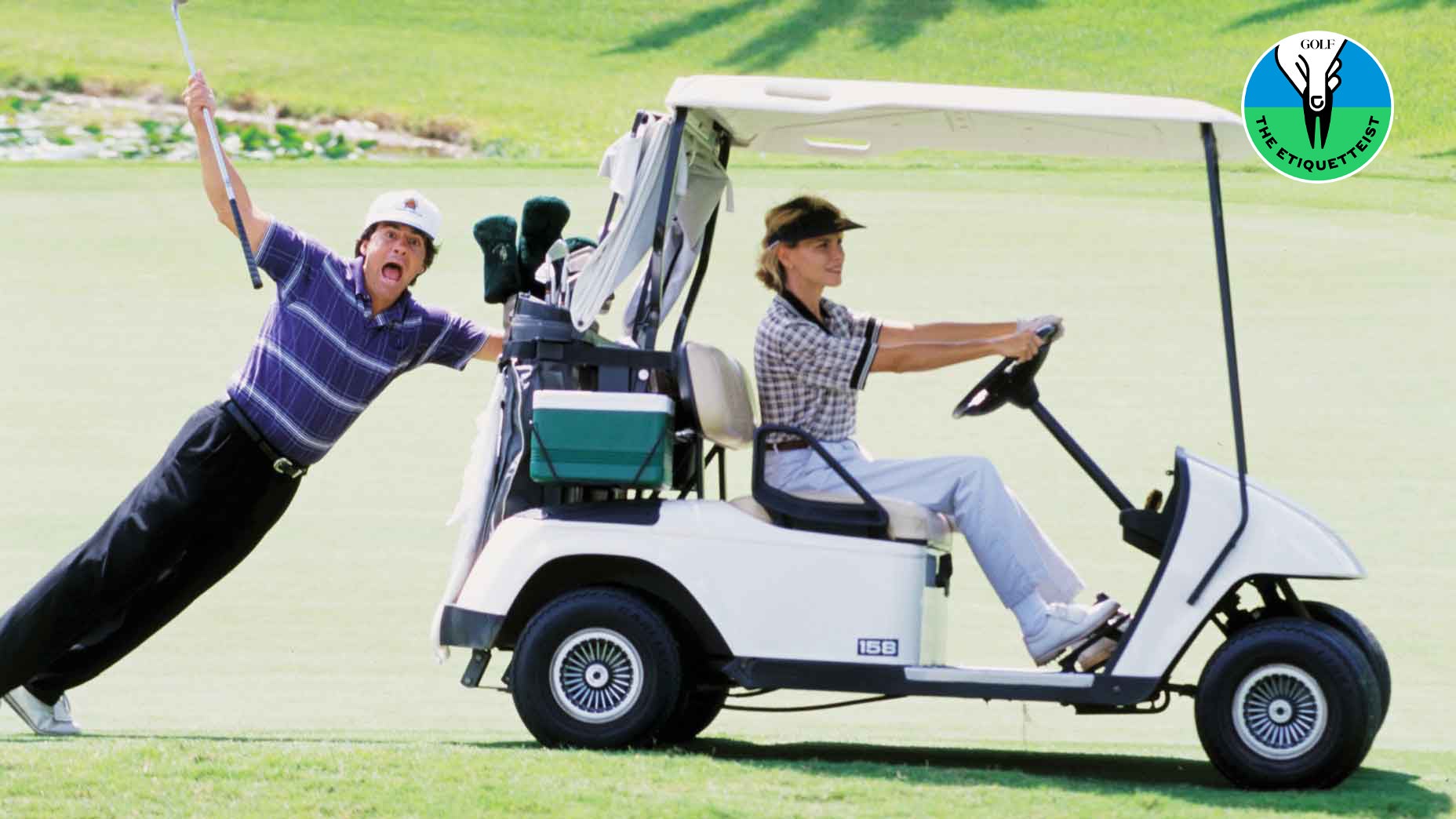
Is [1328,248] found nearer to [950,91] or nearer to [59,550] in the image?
[59,550]

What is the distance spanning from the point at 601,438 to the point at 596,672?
21.8 inches

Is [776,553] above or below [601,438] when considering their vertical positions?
below

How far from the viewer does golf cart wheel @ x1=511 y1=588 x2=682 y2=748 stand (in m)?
5.59

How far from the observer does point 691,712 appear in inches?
238

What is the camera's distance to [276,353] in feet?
19.8

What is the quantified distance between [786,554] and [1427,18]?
31935mm

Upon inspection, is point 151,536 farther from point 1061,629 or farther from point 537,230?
point 1061,629

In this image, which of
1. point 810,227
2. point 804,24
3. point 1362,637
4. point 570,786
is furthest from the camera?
point 804,24

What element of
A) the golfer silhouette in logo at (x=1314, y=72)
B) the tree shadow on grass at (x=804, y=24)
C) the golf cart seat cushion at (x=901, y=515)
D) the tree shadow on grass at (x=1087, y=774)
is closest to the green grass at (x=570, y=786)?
the tree shadow on grass at (x=1087, y=774)

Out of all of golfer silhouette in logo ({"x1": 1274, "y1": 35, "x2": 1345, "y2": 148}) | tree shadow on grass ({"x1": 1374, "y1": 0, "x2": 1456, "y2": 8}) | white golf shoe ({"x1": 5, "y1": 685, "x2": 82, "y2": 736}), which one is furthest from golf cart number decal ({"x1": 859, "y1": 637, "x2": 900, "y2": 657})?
tree shadow on grass ({"x1": 1374, "y1": 0, "x2": 1456, "y2": 8})

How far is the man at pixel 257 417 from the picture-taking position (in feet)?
19.7

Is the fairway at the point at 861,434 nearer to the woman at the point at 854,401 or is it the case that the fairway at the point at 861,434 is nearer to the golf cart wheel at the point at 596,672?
the golf cart wheel at the point at 596,672

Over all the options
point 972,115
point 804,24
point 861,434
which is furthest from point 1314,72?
point 972,115

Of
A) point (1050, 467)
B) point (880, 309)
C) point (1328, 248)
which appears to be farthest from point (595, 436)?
point (1328, 248)
